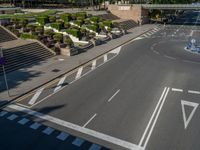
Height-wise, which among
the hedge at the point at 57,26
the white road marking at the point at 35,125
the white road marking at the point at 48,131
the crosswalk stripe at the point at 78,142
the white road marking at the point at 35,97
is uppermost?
the hedge at the point at 57,26

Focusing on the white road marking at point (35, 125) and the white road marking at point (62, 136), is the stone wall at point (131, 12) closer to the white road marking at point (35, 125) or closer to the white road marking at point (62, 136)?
the white road marking at point (35, 125)

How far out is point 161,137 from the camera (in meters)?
14.7

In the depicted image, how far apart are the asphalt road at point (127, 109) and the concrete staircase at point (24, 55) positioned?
9.09m

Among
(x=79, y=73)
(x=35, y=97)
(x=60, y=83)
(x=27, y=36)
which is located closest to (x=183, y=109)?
(x=60, y=83)

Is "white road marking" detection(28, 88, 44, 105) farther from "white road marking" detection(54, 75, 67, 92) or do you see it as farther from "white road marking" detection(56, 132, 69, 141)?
"white road marking" detection(56, 132, 69, 141)

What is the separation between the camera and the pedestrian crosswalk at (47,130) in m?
13.9

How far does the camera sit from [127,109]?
60.3ft

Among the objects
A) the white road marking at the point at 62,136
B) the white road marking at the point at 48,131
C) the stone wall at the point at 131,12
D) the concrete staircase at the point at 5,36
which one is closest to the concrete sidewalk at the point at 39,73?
the white road marking at the point at 48,131

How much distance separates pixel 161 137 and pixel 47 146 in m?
7.42

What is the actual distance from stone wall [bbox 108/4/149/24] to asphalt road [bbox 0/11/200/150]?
169 ft

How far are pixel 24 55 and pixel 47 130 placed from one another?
18.2 m

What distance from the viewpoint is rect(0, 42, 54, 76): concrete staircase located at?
28.2 metres

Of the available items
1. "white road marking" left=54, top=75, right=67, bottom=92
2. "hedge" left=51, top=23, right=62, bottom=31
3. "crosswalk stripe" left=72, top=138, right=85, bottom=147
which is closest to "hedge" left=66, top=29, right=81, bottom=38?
"hedge" left=51, top=23, right=62, bottom=31

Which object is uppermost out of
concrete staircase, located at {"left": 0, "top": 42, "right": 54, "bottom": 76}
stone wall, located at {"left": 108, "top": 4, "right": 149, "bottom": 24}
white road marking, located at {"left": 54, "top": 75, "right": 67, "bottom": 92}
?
stone wall, located at {"left": 108, "top": 4, "right": 149, "bottom": 24}
